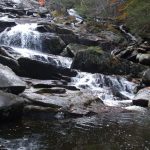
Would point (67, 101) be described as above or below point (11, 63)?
below

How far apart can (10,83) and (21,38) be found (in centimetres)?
1656

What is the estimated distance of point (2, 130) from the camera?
12.4 meters

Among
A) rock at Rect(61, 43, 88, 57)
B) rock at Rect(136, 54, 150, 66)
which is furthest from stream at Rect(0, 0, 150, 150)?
rock at Rect(61, 43, 88, 57)

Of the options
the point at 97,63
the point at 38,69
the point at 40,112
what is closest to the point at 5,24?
the point at 97,63

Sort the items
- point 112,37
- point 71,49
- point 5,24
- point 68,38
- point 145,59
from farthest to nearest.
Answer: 1. point 112,37
2. point 5,24
3. point 68,38
4. point 71,49
5. point 145,59

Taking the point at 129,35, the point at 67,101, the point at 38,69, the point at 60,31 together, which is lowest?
the point at 129,35

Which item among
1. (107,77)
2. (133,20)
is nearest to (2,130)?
(107,77)

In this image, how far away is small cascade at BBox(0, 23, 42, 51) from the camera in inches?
1209

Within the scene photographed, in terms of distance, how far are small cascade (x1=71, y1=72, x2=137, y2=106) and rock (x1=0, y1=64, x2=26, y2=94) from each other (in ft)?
22.1

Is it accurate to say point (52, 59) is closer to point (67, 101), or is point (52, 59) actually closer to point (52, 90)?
point (52, 90)

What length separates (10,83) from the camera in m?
15.4

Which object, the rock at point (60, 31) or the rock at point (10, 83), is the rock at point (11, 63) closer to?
the rock at point (10, 83)

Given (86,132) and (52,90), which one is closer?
(86,132)

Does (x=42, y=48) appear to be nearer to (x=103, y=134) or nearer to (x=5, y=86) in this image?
(x=5, y=86)
